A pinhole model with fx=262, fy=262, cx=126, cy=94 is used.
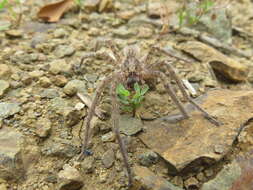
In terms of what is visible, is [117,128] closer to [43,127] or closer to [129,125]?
[129,125]

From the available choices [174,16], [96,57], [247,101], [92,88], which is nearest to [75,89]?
[92,88]

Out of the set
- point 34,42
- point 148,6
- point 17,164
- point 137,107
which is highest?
point 148,6

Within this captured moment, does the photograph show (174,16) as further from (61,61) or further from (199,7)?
(61,61)

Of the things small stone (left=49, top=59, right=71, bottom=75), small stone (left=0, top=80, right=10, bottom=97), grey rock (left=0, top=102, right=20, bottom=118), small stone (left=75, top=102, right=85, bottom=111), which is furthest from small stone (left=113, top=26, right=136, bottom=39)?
grey rock (left=0, top=102, right=20, bottom=118)

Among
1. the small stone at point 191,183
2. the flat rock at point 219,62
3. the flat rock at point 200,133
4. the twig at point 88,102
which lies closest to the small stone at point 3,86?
the twig at point 88,102

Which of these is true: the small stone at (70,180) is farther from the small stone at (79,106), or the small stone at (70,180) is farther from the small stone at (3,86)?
the small stone at (3,86)

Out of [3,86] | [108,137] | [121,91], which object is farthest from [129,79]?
[3,86]
